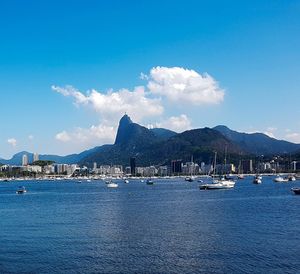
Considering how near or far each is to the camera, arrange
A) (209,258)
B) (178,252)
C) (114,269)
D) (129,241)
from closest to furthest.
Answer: (114,269), (209,258), (178,252), (129,241)

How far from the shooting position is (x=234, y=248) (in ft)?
123

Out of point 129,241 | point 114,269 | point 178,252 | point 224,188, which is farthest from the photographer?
point 224,188

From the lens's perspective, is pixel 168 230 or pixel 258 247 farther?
pixel 168 230

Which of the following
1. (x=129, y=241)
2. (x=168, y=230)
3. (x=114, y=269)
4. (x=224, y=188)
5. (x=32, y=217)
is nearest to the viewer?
(x=114, y=269)

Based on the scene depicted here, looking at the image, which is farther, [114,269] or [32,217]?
[32,217]

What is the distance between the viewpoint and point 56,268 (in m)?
32.2

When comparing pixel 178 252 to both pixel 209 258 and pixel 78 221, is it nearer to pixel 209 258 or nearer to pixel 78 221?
pixel 209 258

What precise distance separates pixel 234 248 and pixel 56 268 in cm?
1418

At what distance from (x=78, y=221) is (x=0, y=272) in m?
26.9

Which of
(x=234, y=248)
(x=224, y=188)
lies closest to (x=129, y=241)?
(x=234, y=248)

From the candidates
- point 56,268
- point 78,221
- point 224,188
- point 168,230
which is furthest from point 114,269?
point 224,188

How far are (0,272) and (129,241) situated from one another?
13.0m

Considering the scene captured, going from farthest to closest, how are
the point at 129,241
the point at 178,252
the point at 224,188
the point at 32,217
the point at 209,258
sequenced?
the point at 224,188, the point at 32,217, the point at 129,241, the point at 178,252, the point at 209,258

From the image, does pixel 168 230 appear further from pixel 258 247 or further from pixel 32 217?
pixel 32 217
